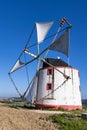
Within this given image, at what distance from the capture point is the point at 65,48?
37.9 m

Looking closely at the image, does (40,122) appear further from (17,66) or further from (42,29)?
(42,29)

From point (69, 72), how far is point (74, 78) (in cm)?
109

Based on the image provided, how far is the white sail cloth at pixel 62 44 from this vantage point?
125ft

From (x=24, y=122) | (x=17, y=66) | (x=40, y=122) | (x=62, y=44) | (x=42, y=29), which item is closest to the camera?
(x=24, y=122)

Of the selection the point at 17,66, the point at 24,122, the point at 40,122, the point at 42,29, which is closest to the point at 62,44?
the point at 42,29

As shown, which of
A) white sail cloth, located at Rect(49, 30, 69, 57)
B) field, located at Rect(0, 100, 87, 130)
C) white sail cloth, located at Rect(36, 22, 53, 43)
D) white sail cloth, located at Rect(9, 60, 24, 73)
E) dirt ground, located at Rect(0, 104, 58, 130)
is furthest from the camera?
white sail cloth, located at Rect(9, 60, 24, 73)

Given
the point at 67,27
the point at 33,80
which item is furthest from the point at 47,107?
the point at 67,27

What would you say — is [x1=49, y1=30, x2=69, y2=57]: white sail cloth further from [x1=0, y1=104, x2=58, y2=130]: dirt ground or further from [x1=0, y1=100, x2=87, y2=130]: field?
[x1=0, y1=104, x2=58, y2=130]: dirt ground

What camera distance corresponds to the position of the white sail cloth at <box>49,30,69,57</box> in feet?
125

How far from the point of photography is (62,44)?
38469mm

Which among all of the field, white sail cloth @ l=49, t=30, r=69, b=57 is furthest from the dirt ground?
white sail cloth @ l=49, t=30, r=69, b=57

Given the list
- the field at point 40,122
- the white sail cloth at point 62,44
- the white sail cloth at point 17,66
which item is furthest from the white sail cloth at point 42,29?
the field at point 40,122

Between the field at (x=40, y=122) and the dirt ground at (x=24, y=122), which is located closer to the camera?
the dirt ground at (x=24, y=122)

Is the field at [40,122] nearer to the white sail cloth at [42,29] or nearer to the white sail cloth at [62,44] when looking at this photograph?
the white sail cloth at [62,44]
